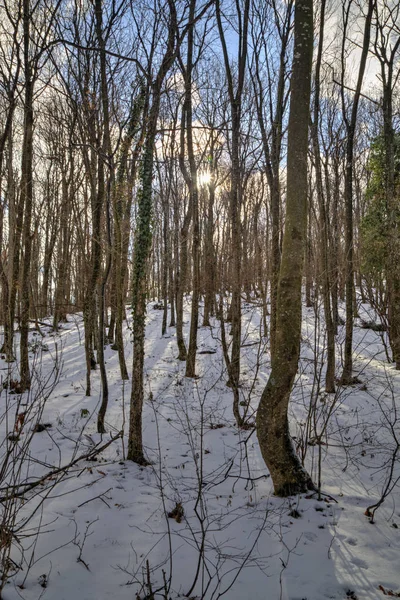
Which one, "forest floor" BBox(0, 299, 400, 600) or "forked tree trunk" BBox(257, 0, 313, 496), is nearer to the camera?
"forest floor" BBox(0, 299, 400, 600)

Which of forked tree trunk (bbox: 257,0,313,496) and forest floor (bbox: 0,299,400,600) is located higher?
forked tree trunk (bbox: 257,0,313,496)

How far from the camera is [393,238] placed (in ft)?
27.5

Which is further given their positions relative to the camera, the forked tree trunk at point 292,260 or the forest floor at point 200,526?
the forked tree trunk at point 292,260

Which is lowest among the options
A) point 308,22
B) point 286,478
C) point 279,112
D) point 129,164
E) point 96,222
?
point 286,478

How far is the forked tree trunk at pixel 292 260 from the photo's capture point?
10.9 ft

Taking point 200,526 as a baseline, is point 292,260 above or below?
above

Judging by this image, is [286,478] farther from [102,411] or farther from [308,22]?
[308,22]

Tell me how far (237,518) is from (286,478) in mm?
635

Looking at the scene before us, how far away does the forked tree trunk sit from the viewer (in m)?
3.31

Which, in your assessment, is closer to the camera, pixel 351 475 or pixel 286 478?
pixel 286 478

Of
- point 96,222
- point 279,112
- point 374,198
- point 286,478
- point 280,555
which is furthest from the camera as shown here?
point 374,198

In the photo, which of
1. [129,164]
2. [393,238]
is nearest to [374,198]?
[393,238]

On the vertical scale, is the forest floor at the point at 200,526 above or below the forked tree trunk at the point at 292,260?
below

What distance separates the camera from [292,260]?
3.34 meters
